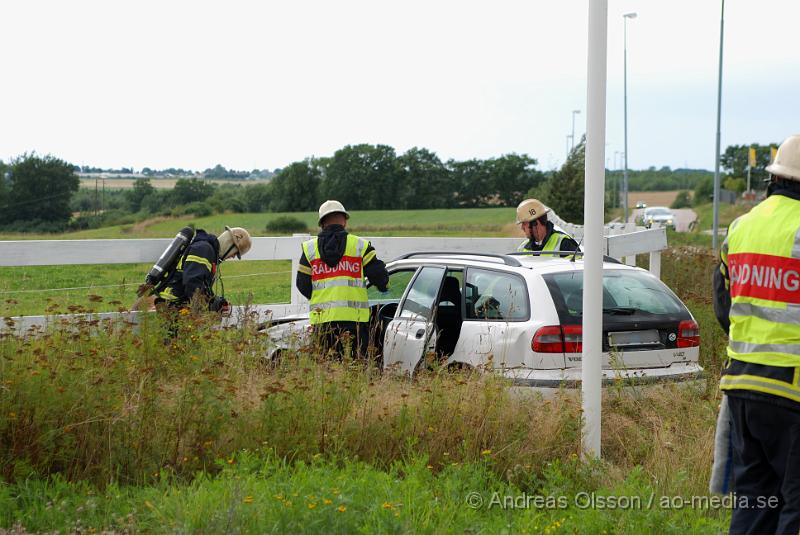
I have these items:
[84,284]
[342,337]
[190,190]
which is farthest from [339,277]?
[190,190]

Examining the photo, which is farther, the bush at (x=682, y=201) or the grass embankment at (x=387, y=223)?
the bush at (x=682, y=201)

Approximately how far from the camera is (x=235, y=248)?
8.80m

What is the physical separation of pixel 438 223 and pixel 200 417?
5175cm

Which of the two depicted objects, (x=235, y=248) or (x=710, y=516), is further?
(x=235, y=248)

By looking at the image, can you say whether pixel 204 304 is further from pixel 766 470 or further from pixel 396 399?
pixel 766 470

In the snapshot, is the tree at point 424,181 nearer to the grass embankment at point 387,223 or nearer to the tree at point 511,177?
the tree at point 511,177

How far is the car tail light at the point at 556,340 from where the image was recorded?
261 inches

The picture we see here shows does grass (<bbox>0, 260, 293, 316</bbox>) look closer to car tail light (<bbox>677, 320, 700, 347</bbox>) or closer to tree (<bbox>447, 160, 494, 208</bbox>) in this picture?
car tail light (<bbox>677, 320, 700, 347</bbox>)

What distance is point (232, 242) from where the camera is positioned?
344 inches

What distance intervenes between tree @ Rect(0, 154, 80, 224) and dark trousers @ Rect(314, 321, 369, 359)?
54.4m

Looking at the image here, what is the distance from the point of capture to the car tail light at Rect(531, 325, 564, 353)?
663cm

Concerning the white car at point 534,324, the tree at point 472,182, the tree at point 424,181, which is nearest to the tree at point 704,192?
the tree at point 472,182

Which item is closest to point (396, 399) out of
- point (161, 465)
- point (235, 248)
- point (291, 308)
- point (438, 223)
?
point (161, 465)

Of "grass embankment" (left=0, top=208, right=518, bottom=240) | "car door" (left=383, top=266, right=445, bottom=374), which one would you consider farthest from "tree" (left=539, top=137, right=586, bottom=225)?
"car door" (left=383, top=266, right=445, bottom=374)
